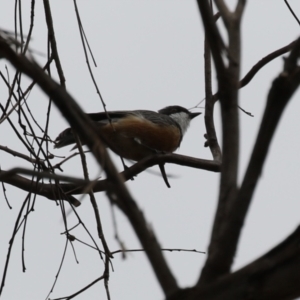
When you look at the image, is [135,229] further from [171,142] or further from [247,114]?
[171,142]

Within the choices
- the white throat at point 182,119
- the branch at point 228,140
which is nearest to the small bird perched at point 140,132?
the white throat at point 182,119

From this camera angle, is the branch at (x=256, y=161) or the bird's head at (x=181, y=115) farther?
the bird's head at (x=181, y=115)

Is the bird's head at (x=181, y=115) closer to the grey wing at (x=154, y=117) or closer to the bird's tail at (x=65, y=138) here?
the grey wing at (x=154, y=117)

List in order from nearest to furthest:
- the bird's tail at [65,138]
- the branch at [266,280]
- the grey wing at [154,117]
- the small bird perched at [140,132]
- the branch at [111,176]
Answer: the branch at [266,280] → the branch at [111,176] → the bird's tail at [65,138] → the small bird perched at [140,132] → the grey wing at [154,117]

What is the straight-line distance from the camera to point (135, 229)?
1.23m

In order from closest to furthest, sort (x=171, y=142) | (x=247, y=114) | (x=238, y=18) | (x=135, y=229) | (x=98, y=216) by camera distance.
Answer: (x=135, y=229) → (x=238, y=18) → (x=98, y=216) → (x=247, y=114) → (x=171, y=142)

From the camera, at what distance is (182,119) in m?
7.21

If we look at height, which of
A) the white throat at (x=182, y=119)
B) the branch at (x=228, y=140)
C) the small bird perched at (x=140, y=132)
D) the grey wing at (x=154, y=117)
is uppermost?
the white throat at (x=182, y=119)

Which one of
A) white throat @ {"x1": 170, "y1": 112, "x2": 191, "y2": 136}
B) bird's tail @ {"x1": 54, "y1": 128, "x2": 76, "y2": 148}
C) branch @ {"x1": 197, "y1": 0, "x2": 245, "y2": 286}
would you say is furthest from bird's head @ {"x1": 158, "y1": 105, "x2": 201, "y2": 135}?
branch @ {"x1": 197, "y1": 0, "x2": 245, "y2": 286}

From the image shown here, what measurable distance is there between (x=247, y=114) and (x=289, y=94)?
329cm

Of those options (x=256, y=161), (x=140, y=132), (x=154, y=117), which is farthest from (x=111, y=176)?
(x=154, y=117)

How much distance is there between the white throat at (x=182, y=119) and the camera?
279 inches

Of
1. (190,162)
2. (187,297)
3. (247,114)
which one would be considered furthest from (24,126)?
(187,297)

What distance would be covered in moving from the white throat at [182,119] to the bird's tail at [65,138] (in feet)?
6.65
